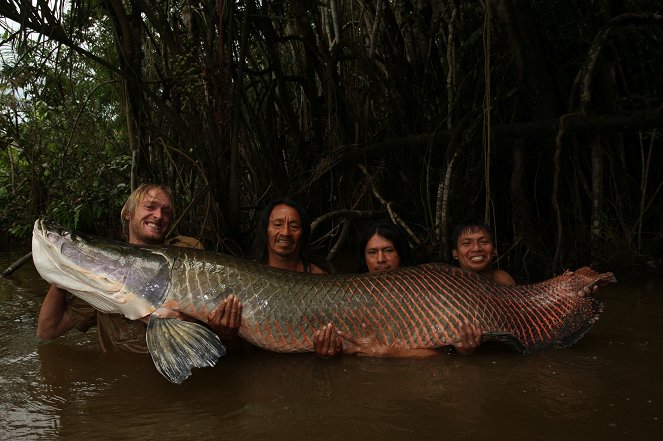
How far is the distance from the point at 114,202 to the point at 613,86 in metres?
6.01

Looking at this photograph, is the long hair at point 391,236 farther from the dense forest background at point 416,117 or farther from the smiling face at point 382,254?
the dense forest background at point 416,117

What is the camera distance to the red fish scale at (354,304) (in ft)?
9.46

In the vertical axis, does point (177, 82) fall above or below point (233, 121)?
above

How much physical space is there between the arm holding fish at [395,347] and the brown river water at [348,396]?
0.15ft

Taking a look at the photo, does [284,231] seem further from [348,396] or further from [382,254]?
[348,396]

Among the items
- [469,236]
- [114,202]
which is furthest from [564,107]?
[114,202]

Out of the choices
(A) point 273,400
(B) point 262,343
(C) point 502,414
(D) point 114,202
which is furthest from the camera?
(D) point 114,202

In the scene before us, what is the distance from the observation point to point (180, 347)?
259cm

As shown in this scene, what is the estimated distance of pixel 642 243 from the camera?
506 centimetres

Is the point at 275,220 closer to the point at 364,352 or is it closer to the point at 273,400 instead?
the point at 364,352

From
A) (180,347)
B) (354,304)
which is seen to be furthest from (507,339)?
(180,347)

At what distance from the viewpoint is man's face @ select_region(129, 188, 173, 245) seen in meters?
3.35

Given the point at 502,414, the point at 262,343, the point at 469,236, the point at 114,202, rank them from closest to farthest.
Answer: the point at 502,414
the point at 262,343
the point at 469,236
the point at 114,202

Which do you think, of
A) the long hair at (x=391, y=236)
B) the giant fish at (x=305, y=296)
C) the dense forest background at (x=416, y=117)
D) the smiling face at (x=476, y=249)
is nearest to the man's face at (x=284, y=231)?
the long hair at (x=391, y=236)
